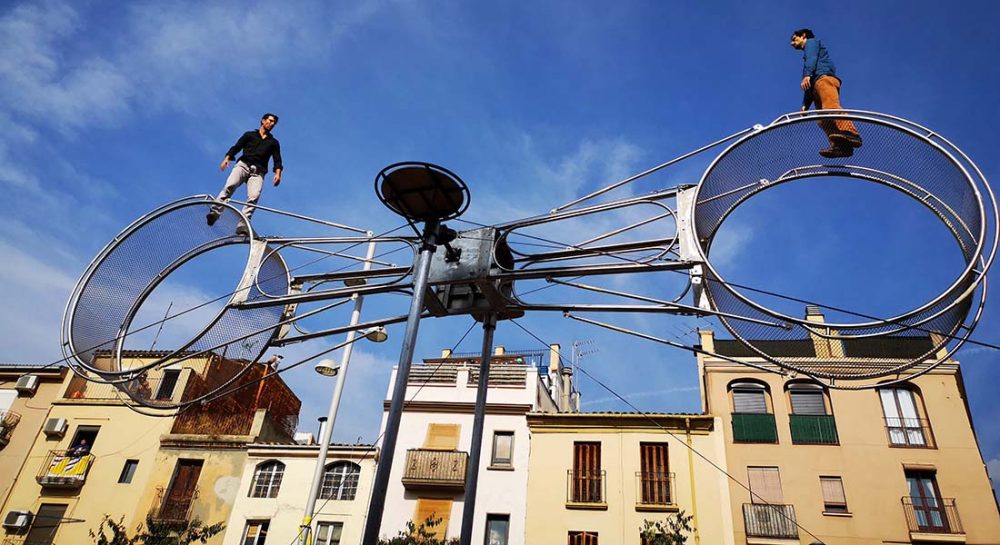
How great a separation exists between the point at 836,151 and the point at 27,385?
41569 mm

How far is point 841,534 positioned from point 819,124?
24.8 metres

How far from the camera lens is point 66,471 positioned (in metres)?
32.4

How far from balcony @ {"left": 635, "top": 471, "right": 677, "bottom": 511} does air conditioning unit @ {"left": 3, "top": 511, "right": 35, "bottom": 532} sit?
28524 mm

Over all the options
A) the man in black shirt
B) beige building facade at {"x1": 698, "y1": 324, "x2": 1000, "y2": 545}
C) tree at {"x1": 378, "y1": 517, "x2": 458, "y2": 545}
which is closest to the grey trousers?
the man in black shirt

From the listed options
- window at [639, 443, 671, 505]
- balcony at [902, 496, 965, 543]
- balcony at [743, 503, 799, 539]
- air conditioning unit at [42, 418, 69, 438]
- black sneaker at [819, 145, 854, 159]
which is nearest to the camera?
black sneaker at [819, 145, 854, 159]

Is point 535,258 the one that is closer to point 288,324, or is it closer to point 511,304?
point 511,304

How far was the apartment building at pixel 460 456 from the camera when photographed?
29.3 m

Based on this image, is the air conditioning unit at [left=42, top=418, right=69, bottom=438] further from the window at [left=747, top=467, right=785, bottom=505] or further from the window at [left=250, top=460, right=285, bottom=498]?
the window at [left=747, top=467, right=785, bottom=505]

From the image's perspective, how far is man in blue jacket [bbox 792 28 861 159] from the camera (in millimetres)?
7996

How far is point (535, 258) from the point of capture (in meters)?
9.95

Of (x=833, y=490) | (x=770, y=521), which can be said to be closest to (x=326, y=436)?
(x=770, y=521)

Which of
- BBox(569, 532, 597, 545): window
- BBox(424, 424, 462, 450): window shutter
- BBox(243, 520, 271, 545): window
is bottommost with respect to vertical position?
BBox(243, 520, 271, 545): window

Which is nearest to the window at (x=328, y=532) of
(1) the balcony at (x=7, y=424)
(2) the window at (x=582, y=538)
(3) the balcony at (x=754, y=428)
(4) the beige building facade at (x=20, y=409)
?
(2) the window at (x=582, y=538)

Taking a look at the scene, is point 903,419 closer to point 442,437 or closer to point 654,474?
point 654,474
